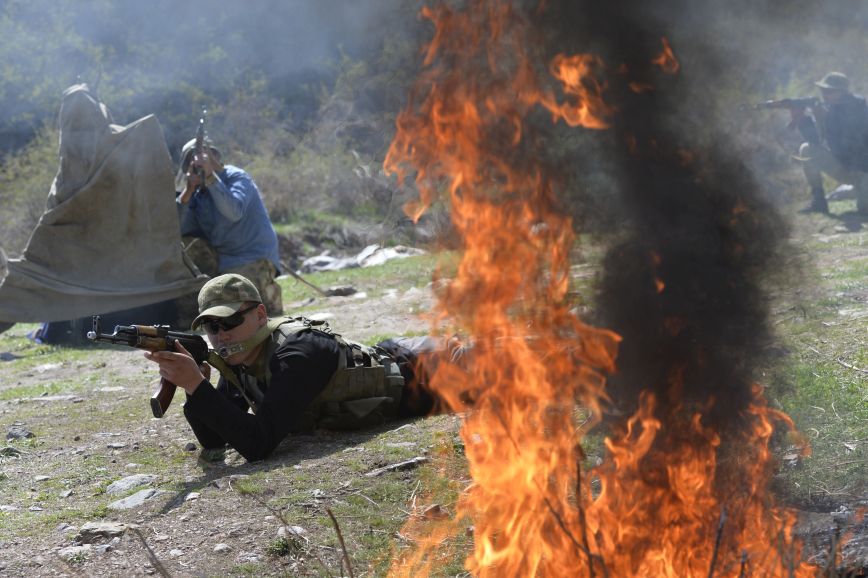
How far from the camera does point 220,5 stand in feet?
23.6

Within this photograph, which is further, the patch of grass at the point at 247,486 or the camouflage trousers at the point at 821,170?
the camouflage trousers at the point at 821,170

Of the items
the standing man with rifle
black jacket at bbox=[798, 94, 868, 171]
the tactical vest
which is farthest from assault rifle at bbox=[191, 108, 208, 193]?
black jacket at bbox=[798, 94, 868, 171]

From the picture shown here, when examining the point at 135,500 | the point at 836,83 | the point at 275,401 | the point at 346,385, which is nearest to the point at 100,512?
the point at 135,500

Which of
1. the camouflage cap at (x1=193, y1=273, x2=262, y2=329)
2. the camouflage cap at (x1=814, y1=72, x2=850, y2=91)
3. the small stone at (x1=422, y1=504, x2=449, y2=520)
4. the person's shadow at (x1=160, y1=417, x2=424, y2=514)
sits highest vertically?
the camouflage cap at (x1=814, y1=72, x2=850, y2=91)

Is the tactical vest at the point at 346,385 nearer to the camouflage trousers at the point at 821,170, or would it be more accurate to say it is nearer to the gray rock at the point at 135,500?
the gray rock at the point at 135,500

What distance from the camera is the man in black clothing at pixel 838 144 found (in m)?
13.0

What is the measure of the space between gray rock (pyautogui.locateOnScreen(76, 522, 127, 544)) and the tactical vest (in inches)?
37.9

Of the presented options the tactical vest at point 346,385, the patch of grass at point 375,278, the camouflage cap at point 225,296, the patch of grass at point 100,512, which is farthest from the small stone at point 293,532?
the patch of grass at point 375,278

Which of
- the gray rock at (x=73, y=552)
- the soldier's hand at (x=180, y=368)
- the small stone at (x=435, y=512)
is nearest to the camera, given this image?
the gray rock at (x=73, y=552)

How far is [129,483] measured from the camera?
15.1 ft

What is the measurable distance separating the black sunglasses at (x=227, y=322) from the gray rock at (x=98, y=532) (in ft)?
3.39

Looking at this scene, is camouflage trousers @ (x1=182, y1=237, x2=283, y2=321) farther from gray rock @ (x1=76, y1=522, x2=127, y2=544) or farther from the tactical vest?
gray rock @ (x1=76, y1=522, x2=127, y2=544)

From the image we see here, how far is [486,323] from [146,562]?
1.59 m

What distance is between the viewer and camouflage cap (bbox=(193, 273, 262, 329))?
4.47 metres
